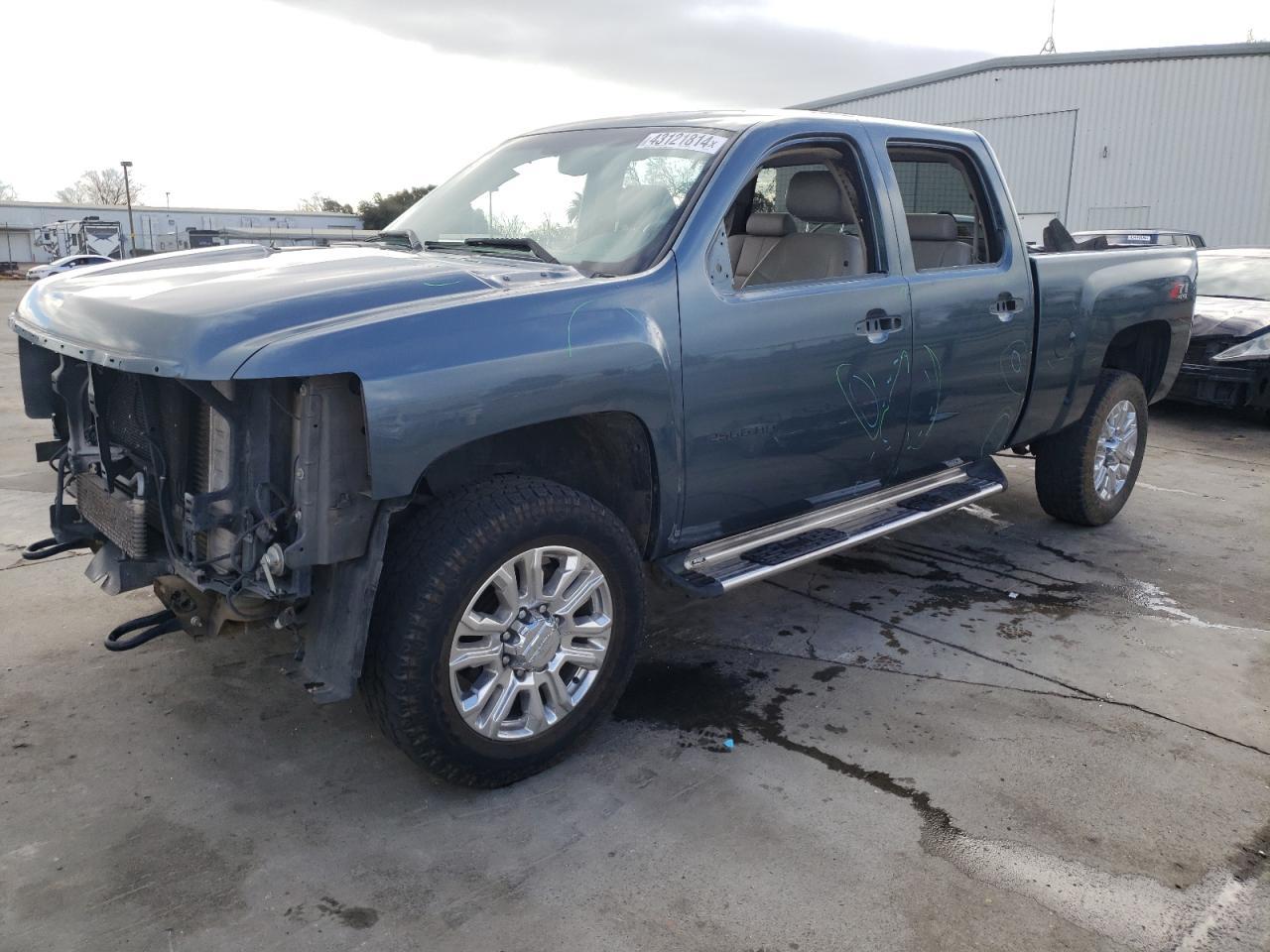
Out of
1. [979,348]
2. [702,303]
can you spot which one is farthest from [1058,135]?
[702,303]

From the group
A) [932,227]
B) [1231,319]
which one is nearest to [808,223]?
[932,227]

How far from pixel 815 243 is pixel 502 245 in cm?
135

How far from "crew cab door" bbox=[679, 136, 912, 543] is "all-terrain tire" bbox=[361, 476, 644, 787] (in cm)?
56

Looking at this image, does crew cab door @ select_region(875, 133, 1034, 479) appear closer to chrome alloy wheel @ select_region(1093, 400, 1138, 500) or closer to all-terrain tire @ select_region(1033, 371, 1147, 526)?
all-terrain tire @ select_region(1033, 371, 1147, 526)

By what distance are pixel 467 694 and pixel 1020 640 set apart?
2.48 meters

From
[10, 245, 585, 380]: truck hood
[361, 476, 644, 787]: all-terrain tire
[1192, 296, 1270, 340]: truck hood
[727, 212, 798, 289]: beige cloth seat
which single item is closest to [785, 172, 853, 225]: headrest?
[727, 212, 798, 289]: beige cloth seat

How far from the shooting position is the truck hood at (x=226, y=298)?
254 cm

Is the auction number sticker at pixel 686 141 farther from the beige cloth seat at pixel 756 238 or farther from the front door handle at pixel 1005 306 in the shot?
the front door handle at pixel 1005 306

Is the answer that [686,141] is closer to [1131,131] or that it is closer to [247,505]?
[247,505]

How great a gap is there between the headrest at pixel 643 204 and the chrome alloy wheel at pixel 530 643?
1235mm

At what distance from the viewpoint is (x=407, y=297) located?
285 cm

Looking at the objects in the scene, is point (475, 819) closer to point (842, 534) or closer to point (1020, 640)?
point (842, 534)

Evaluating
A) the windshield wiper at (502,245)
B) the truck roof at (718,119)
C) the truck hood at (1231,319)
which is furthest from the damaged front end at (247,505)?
the truck hood at (1231,319)

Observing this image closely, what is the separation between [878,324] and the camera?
3.93 meters
